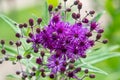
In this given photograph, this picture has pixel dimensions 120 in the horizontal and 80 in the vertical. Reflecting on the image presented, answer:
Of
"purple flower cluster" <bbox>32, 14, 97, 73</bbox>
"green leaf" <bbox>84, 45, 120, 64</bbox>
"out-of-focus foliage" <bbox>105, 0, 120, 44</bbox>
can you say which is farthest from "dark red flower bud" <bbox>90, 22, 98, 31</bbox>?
"out-of-focus foliage" <bbox>105, 0, 120, 44</bbox>

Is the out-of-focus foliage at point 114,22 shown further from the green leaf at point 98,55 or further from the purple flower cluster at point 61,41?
the purple flower cluster at point 61,41

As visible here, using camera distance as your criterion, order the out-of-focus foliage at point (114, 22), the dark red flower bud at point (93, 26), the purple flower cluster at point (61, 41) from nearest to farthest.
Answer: the purple flower cluster at point (61, 41)
the dark red flower bud at point (93, 26)
the out-of-focus foliage at point (114, 22)

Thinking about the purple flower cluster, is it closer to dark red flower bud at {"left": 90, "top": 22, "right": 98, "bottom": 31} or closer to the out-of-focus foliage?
dark red flower bud at {"left": 90, "top": 22, "right": 98, "bottom": 31}

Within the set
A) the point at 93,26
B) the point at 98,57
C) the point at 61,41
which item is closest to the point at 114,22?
the point at 98,57

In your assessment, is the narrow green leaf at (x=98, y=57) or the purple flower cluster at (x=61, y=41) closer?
the purple flower cluster at (x=61, y=41)

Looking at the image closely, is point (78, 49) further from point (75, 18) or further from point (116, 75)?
point (116, 75)

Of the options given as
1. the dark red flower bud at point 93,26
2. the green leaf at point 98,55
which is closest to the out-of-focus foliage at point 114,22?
the green leaf at point 98,55

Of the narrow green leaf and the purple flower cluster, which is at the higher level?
the narrow green leaf

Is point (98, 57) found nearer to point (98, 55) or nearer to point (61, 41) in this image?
point (98, 55)

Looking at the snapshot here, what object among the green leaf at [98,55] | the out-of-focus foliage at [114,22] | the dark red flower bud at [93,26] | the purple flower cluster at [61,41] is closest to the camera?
the purple flower cluster at [61,41]
